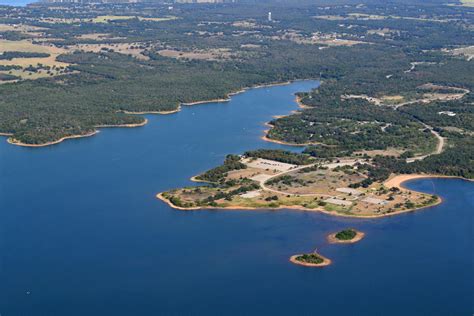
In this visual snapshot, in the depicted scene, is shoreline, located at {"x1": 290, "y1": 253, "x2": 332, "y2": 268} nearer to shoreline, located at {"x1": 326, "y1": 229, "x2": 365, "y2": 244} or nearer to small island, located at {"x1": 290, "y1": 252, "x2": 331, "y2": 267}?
small island, located at {"x1": 290, "y1": 252, "x2": 331, "y2": 267}

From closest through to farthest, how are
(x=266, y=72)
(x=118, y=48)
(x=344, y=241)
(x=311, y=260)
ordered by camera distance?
(x=311, y=260), (x=344, y=241), (x=266, y=72), (x=118, y=48)

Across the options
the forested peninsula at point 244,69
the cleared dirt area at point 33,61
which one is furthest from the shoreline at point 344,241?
the cleared dirt area at point 33,61

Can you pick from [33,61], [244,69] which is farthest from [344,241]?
[33,61]

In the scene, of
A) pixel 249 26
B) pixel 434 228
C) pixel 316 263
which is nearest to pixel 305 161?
pixel 434 228

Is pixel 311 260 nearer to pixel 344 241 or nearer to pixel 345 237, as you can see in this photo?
pixel 344 241

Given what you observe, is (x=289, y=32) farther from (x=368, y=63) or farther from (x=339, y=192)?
(x=339, y=192)

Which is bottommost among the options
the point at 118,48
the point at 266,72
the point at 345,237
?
the point at 266,72

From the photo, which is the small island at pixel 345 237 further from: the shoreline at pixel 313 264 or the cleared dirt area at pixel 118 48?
the cleared dirt area at pixel 118 48

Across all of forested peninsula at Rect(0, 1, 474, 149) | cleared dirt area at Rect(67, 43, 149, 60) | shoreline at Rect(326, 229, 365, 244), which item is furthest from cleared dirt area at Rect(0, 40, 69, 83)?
shoreline at Rect(326, 229, 365, 244)

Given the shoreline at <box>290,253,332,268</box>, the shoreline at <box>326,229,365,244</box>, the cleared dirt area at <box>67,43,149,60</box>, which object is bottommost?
the shoreline at <box>290,253,332,268</box>
